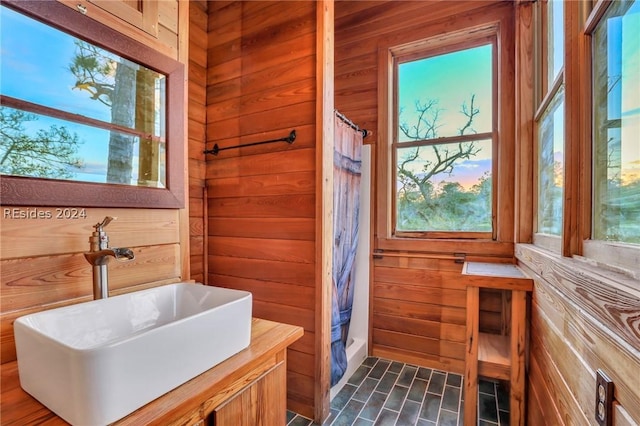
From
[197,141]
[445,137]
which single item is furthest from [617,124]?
[197,141]

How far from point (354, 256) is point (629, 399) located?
5.66 ft

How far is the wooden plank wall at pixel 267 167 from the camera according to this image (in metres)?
1.67

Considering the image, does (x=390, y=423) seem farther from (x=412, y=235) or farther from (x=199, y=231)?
(x=199, y=231)

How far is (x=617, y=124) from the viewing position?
79 cm

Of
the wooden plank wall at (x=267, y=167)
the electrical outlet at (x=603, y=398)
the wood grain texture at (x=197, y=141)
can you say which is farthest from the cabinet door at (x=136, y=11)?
the electrical outlet at (x=603, y=398)

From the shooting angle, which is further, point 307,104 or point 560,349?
point 307,104

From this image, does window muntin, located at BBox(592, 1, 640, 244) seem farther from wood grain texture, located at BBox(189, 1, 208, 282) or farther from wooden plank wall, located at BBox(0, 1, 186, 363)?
wood grain texture, located at BBox(189, 1, 208, 282)

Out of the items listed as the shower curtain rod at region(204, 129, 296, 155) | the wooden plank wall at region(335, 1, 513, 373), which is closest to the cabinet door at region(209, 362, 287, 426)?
the shower curtain rod at region(204, 129, 296, 155)

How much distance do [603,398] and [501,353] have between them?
3.78 ft

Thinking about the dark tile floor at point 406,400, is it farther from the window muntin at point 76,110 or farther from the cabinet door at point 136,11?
the cabinet door at point 136,11

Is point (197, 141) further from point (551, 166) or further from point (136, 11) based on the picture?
point (551, 166)

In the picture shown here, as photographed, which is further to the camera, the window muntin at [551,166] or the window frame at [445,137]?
the window frame at [445,137]

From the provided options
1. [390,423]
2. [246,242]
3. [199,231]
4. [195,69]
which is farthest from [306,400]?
[195,69]

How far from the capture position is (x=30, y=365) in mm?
653
